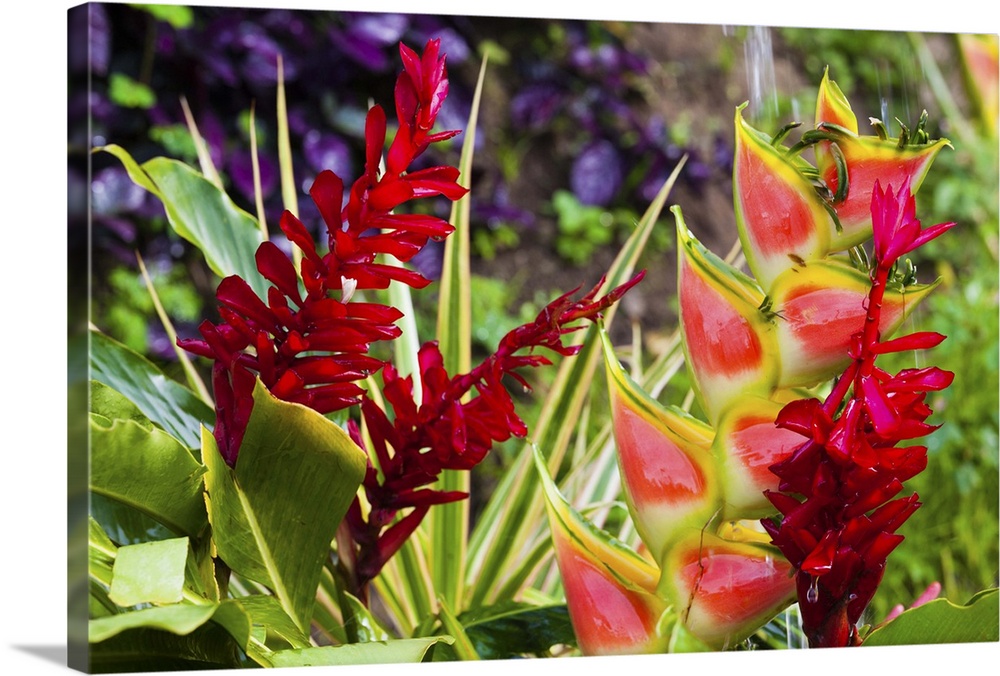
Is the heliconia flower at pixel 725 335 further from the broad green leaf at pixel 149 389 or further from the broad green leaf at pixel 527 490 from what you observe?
the broad green leaf at pixel 149 389

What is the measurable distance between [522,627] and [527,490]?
6.2 inches

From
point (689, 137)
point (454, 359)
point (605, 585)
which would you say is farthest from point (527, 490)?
point (689, 137)

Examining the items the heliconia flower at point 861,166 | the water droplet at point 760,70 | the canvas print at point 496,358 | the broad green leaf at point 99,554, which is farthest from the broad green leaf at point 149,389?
the water droplet at point 760,70

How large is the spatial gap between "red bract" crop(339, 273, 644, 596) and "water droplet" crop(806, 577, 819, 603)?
0.23 meters

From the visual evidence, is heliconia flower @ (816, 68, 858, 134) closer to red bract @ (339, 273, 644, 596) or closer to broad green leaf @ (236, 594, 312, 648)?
red bract @ (339, 273, 644, 596)

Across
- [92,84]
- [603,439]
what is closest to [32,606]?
[92,84]

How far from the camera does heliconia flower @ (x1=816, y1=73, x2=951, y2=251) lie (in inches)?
33.5

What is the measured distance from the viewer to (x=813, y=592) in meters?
0.83

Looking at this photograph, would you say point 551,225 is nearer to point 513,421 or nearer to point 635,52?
point 635,52

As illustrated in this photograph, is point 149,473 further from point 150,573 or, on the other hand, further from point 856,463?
point 856,463

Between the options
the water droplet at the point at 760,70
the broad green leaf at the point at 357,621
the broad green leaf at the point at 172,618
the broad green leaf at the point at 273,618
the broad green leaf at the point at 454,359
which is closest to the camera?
the broad green leaf at the point at 172,618

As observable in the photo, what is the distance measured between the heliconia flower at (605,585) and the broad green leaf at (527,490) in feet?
0.65

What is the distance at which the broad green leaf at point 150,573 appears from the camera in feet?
2.33

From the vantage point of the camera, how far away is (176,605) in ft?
2.35
